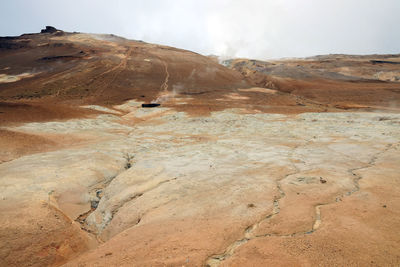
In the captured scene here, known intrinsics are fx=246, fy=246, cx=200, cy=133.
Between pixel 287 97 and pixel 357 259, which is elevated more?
pixel 287 97

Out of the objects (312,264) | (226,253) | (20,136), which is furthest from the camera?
(20,136)

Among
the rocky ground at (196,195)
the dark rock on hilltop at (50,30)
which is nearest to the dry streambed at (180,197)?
the rocky ground at (196,195)

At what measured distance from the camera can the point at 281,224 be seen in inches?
168

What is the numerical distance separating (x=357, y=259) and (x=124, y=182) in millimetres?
6288

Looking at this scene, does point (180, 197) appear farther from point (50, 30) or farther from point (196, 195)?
point (50, 30)

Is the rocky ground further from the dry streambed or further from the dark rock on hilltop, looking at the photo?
the dark rock on hilltop

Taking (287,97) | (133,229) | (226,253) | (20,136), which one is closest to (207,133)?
(20,136)

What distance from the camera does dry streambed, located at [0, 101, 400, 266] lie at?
13.1ft

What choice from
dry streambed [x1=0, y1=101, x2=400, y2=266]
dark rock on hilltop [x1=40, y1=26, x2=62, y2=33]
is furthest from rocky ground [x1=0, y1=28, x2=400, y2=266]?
dark rock on hilltop [x1=40, y1=26, x2=62, y2=33]

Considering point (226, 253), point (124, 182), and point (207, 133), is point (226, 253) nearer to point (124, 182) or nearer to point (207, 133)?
point (124, 182)

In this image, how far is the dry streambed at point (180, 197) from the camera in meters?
4.01

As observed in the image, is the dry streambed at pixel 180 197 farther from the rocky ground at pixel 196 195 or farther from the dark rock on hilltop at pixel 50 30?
the dark rock on hilltop at pixel 50 30

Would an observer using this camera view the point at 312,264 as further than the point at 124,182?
No

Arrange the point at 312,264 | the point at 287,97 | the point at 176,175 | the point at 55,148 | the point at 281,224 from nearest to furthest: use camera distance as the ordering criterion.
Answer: the point at 312,264
the point at 281,224
the point at 176,175
the point at 55,148
the point at 287,97
